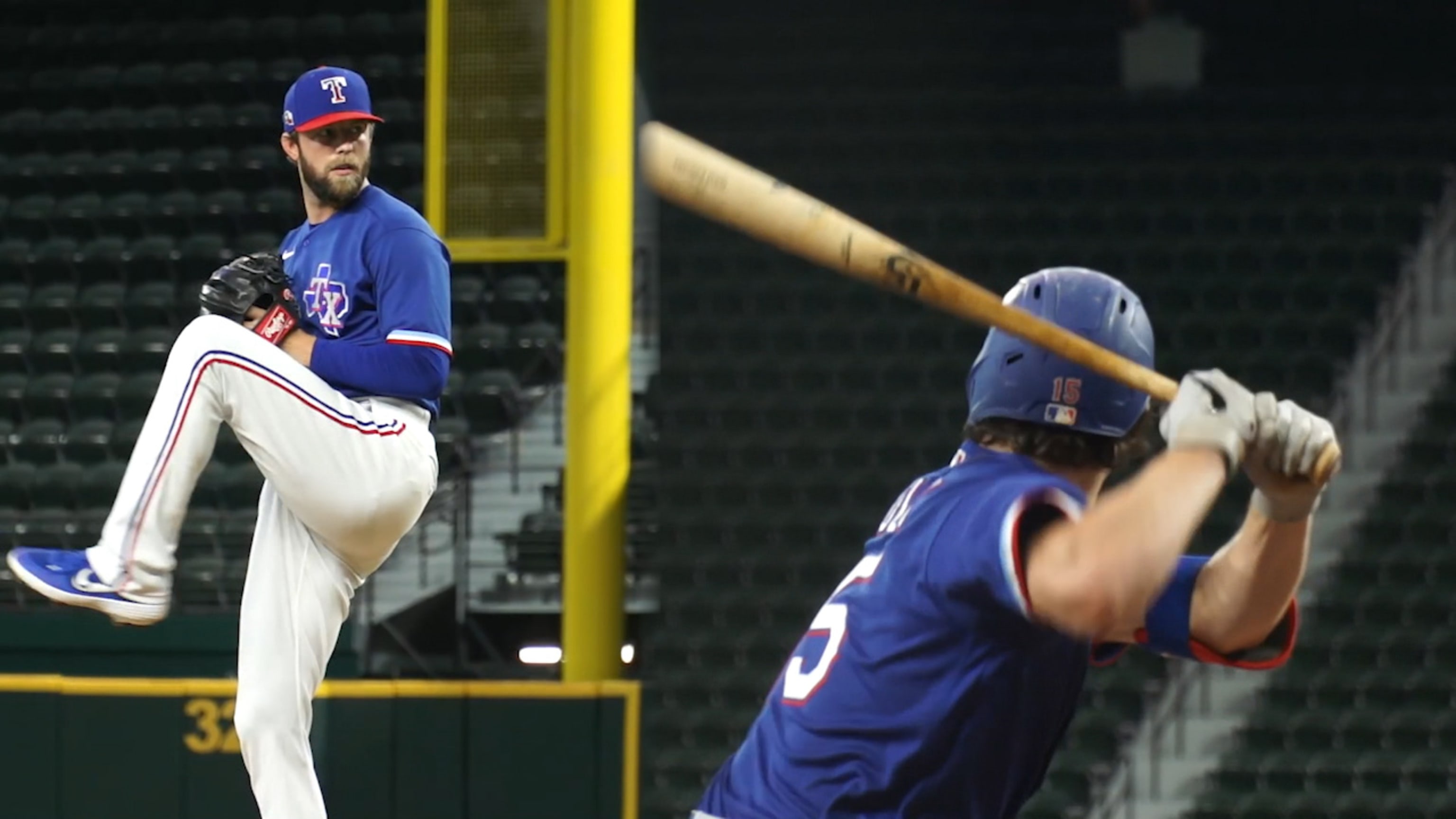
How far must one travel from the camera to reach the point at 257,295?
3705 millimetres

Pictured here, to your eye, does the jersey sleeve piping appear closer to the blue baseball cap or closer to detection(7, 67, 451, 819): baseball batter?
detection(7, 67, 451, 819): baseball batter

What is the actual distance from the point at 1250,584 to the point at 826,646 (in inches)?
21.7

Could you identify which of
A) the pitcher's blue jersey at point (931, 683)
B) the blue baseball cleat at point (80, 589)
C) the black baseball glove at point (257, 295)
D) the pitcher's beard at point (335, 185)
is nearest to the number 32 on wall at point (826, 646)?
the pitcher's blue jersey at point (931, 683)

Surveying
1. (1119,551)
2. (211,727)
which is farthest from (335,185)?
(211,727)

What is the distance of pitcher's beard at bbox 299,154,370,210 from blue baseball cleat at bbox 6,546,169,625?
864 mm

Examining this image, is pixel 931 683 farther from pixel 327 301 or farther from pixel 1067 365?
pixel 327 301

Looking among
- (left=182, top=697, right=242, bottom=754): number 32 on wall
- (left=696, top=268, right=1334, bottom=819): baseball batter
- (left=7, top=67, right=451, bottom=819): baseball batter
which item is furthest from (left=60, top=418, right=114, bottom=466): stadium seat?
(left=696, top=268, right=1334, bottom=819): baseball batter

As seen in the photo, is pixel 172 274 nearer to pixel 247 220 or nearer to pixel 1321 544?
pixel 247 220

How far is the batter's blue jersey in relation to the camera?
373 centimetres

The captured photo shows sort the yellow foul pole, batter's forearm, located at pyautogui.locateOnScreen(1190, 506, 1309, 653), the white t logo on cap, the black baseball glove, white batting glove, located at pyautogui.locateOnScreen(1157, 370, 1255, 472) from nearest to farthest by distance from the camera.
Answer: white batting glove, located at pyautogui.locateOnScreen(1157, 370, 1255, 472) < batter's forearm, located at pyautogui.locateOnScreen(1190, 506, 1309, 653) < the black baseball glove < the white t logo on cap < the yellow foul pole

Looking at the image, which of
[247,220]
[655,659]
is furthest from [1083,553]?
[247,220]

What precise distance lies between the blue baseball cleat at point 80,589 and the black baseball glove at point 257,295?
538mm

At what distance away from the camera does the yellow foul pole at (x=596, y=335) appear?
607cm

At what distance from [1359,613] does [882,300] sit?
7.84 feet
